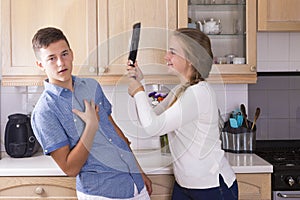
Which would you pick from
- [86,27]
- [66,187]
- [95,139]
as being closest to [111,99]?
[86,27]

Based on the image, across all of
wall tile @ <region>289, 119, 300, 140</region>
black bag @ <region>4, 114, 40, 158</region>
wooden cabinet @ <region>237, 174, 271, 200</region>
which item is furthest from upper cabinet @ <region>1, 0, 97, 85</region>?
wall tile @ <region>289, 119, 300, 140</region>

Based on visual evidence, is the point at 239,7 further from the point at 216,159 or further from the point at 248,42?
the point at 216,159

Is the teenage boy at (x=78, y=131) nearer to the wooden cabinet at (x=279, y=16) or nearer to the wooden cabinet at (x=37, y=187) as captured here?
the wooden cabinet at (x=37, y=187)

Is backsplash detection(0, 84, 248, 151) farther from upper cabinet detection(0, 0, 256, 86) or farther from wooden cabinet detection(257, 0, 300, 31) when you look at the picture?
wooden cabinet detection(257, 0, 300, 31)

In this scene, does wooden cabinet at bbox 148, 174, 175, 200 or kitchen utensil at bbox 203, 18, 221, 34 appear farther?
kitchen utensil at bbox 203, 18, 221, 34

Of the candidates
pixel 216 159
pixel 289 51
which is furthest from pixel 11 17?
pixel 289 51

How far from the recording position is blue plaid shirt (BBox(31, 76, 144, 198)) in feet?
6.10

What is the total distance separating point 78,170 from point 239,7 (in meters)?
1.21

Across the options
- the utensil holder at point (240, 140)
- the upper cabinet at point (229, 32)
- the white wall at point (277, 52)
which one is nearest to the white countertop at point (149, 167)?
the utensil holder at point (240, 140)

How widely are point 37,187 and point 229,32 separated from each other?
3.96ft

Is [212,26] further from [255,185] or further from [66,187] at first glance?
[66,187]

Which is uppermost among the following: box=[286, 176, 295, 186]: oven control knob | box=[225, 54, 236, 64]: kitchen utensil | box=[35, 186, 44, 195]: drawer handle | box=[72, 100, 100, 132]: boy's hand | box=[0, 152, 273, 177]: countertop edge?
box=[225, 54, 236, 64]: kitchen utensil

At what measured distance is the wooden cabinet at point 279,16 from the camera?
2498 mm

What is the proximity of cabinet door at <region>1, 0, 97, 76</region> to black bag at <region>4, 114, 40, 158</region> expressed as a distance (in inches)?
10.0
